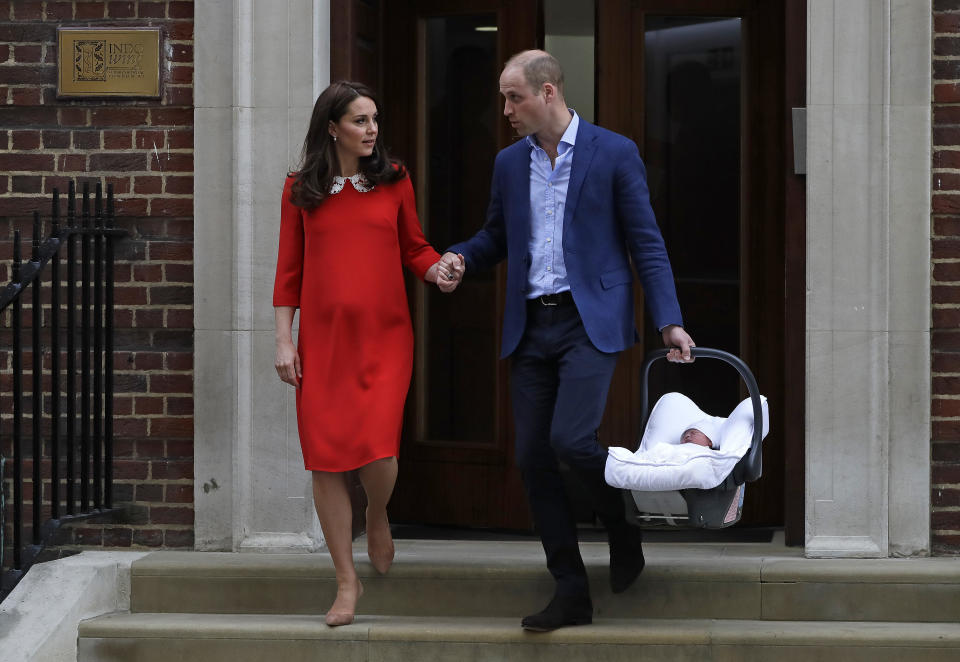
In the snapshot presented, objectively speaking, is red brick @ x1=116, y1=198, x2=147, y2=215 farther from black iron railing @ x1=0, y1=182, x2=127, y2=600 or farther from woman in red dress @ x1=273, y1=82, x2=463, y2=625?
woman in red dress @ x1=273, y1=82, x2=463, y2=625

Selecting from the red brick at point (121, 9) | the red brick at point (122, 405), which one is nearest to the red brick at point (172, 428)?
the red brick at point (122, 405)

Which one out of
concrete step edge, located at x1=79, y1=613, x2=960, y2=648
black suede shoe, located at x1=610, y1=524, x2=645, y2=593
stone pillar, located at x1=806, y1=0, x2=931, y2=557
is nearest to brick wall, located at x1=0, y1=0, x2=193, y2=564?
concrete step edge, located at x1=79, y1=613, x2=960, y2=648

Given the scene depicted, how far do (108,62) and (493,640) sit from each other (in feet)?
9.09

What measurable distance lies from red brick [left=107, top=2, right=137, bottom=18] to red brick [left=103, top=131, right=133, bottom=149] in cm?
47

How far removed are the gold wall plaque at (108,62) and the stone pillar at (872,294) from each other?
2.61 m

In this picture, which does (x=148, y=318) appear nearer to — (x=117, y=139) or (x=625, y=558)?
(x=117, y=139)

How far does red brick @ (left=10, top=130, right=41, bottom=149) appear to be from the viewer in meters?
5.81

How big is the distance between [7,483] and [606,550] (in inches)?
95.0

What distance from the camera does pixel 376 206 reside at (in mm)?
4926

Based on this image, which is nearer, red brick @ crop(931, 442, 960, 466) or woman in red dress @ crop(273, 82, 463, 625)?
woman in red dress @ crop(273, 82, 463, 625)

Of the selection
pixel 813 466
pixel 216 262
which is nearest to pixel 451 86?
pixel 216 262

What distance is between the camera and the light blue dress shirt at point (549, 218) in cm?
471

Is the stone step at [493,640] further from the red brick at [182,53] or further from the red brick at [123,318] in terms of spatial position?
the red brick at [182,53]

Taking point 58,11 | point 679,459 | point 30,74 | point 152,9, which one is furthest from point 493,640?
point 58,11
